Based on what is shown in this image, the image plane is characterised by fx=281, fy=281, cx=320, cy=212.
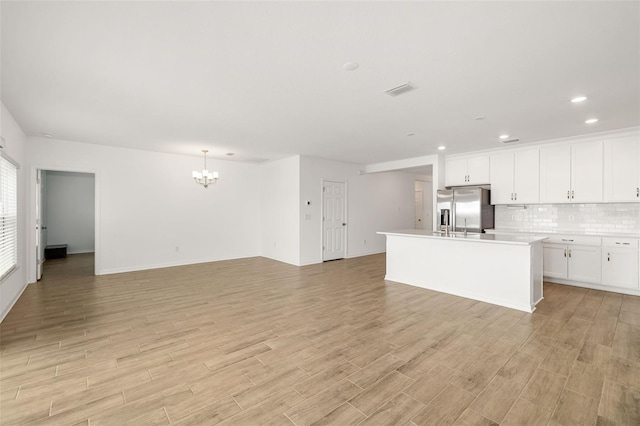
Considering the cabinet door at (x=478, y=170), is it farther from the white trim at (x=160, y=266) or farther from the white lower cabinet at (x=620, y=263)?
the white trim at (x=160, y=266)

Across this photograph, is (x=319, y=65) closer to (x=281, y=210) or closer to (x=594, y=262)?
(x=281, y=210)

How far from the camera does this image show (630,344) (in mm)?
2850

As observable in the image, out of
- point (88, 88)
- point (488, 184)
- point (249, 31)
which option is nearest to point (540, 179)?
point (488, 184)

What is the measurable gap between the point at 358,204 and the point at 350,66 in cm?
596

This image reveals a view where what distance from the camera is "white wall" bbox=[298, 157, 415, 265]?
7.04 m

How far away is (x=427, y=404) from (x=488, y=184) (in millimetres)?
5505

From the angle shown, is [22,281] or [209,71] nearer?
[209,71]

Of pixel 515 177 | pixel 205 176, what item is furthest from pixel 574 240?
pixel 205 176

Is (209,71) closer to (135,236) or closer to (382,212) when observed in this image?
(135,236)

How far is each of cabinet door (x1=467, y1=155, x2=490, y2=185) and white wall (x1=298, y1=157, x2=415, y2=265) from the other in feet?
9.65

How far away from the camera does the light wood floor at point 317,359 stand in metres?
1.92

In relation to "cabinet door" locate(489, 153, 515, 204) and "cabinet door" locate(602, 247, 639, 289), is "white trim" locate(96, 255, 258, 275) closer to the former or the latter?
"cabinet door" locate(489, 153, 515, 204)

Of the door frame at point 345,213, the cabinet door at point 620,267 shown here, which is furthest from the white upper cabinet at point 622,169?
the door frame at point 345,213

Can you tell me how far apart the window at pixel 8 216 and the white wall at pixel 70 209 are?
15.4 feet
